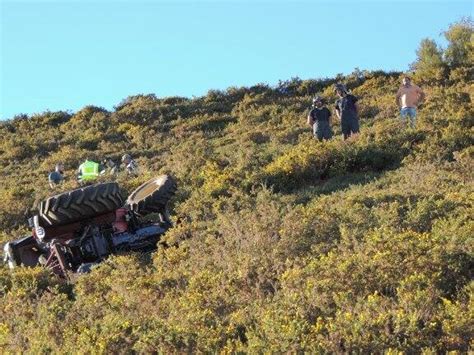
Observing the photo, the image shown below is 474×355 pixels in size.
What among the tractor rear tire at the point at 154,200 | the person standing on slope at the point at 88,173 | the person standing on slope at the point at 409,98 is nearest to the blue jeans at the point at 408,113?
the person standing on slope at the point at 409,98

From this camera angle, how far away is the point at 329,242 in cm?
672

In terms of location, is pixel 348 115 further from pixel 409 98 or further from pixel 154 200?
pixel 154 200

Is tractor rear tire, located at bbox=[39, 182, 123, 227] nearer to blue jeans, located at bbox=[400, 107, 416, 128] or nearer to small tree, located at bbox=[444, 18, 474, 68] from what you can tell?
blue jeans, located at bbox=[400, 107, 416, 128]

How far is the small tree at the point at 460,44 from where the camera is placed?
31.1 metres

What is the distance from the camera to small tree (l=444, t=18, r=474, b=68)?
31109 millimetres

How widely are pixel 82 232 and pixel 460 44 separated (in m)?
27.4

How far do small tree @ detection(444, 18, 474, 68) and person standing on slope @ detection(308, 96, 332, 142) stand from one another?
17539 mm

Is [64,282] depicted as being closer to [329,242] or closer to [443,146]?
[329,242]

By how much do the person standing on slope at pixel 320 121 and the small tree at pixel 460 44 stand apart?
17539 mm

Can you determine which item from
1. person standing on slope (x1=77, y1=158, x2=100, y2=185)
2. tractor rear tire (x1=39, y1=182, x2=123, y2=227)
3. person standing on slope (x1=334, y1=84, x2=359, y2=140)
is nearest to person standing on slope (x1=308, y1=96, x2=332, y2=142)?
A: person standing on slope (x1=334, y1=84, x2=359, y2=140)

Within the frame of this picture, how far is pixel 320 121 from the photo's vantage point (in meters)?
14.1

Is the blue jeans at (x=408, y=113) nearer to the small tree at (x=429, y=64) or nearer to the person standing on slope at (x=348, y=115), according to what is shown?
the person standing on slope at (x=348, y=115)

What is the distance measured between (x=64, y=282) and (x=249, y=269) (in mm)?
2700

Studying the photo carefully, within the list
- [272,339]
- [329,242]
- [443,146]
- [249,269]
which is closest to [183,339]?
[272,339]
